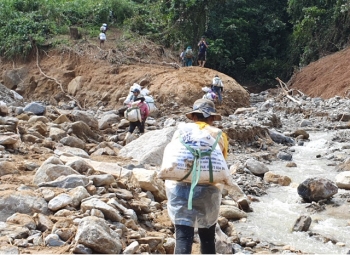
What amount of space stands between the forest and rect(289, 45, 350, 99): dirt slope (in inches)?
63.4

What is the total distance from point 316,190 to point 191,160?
157 inches

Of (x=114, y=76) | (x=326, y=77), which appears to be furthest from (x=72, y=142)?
(x=326, y=77)

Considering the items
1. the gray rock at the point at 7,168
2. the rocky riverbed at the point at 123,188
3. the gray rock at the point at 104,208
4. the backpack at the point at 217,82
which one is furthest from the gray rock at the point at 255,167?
the backpack at the point at 217,82

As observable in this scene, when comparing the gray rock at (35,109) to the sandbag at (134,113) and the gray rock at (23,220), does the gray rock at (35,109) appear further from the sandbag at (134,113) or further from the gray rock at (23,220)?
the gray rock at (23,220)

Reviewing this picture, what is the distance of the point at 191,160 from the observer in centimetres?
328

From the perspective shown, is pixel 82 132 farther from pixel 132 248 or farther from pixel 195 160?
pixel 195 160

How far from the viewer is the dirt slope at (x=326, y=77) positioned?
19.3 metres

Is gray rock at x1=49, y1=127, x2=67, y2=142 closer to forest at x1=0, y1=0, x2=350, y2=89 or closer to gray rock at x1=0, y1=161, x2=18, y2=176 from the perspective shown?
gray rock at x1=0, y1=161, x2=18, y2=176

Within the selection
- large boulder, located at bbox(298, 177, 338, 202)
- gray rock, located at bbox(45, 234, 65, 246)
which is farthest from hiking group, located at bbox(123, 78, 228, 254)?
large boulder, located at bbox(298, 177, 338, 202)

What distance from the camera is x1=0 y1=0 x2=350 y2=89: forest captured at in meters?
18.3

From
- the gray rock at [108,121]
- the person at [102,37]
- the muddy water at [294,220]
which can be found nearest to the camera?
the muddy water at [294,220]

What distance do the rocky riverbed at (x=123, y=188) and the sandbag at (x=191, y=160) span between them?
2.72 feet

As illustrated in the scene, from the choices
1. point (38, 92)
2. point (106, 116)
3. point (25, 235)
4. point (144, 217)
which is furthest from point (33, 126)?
point (38, 92)

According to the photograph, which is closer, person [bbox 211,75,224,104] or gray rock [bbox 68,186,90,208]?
gray rock [bbox 68,186,90,208]
